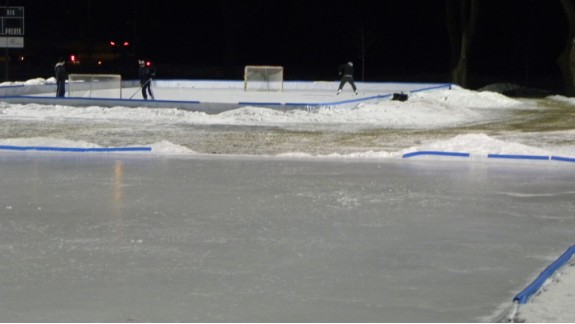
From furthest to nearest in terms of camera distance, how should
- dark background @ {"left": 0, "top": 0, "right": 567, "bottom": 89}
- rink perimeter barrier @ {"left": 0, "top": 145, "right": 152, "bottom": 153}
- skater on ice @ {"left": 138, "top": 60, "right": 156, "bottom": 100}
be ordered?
1. dark background @ {"left": 0, "top": 0, "right": 567, "bottom": 89}
2. skater on ice @ {"left": 138, "top": 60, "right": 156, "bottom": 100}
3. rink perimeter barrier @ {"left": 0, "top": 145, "right": 152, "bottom": 153}

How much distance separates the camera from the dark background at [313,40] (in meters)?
56.3

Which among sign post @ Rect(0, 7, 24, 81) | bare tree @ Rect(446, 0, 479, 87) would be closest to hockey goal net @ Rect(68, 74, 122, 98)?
sign post @ Rect(0, 7, 24, 81)

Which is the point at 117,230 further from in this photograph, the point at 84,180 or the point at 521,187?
the point at 521,187

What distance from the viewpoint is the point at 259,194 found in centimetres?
1162

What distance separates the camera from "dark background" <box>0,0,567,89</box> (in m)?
56.3

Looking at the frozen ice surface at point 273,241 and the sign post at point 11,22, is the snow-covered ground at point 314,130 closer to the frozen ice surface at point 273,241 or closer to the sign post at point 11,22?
the frozen ice surface at point 273,241

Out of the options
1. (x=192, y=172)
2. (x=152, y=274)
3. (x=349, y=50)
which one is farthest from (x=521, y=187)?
(x=349, y=50)

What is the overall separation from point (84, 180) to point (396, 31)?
46708 mm

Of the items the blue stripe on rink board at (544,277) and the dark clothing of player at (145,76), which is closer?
the blue stripe on rink board at (544,277)

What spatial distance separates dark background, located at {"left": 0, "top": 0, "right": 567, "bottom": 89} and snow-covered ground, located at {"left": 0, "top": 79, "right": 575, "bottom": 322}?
23776mm

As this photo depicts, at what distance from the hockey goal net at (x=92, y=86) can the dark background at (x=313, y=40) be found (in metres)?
21.6

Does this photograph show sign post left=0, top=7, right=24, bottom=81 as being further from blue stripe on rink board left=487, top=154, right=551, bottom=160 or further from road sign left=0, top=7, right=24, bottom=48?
blue stripe on rink board left=487, top=154, right=551, bottom=160

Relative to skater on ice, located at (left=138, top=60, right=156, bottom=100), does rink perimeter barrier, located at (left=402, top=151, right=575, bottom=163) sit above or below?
below

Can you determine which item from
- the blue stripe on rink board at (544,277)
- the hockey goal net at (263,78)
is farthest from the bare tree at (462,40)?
the blue stripe on rink board at (544,277)
